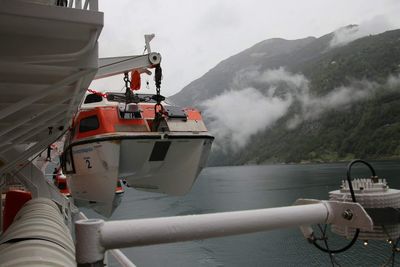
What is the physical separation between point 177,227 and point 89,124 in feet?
27.8

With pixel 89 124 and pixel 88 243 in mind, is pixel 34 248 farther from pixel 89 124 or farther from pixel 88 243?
pixel 89 124

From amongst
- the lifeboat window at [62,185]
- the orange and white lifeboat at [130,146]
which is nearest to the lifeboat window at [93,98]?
the orange and white lifeboat at [130,146]

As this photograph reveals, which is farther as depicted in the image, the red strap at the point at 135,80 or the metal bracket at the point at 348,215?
the red strap at the point at 135,80

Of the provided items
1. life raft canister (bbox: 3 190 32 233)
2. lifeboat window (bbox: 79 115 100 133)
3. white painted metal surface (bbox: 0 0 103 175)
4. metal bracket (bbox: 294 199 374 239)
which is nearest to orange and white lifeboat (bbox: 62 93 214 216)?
lifeboat window (bbox: 79 115 100 133)

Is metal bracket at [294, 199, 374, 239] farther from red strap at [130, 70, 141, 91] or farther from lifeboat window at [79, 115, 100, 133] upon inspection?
lifeboat window at [79, 115, 100, 133]

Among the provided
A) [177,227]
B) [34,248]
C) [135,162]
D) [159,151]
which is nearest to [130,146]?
[135,162]

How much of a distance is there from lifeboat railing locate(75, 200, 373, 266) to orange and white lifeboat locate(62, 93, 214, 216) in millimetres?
7364

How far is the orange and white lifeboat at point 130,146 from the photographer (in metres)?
9.35

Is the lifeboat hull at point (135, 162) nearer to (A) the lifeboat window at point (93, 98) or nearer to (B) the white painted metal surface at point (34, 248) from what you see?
(A) the lifeboat window at point (93, 98)

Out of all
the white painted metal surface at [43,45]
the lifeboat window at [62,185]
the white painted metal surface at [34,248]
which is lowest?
the lifeboat window at [62,185]

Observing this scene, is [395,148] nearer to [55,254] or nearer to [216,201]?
[216,201]

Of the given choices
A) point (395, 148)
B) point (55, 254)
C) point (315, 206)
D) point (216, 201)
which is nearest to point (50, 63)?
point (55, 254)

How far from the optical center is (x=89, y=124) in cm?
978

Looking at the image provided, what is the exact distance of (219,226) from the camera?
187 cm
